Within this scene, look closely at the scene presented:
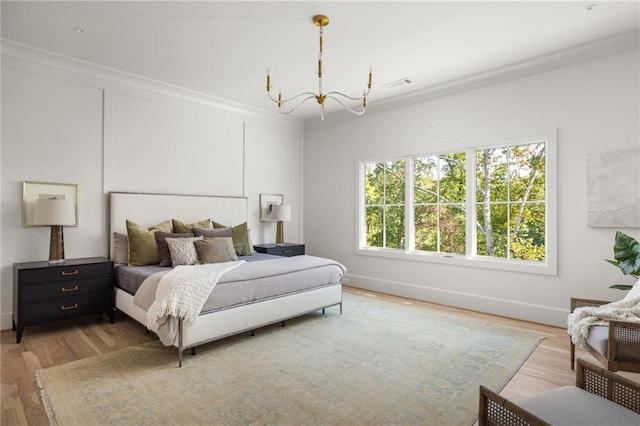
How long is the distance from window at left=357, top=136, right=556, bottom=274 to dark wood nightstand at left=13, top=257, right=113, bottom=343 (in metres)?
3.45

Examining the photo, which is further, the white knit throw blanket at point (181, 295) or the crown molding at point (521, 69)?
the crown molding at point (521, 69)

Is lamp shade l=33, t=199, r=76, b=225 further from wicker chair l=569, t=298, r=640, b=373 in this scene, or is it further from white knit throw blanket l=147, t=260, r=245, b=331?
wicker chair l=569, t=298, r=640, b=373

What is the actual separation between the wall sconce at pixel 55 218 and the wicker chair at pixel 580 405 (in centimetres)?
383

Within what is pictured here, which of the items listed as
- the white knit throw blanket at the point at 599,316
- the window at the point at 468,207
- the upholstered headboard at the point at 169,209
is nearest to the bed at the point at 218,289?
the upholstered headboard at the point at 169,209

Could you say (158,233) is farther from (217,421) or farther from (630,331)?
(630,331)

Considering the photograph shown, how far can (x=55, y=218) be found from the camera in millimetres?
3377

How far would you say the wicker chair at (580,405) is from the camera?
1258 mm

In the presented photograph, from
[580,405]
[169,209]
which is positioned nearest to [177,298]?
[169,209]

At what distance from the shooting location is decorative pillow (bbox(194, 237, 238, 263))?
3.75 metres

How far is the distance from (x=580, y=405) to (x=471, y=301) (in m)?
3.04

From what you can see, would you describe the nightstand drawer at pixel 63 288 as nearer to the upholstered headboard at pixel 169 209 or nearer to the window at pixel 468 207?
the upholstered headboard at pixel 169 209

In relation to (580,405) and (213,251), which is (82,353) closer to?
(213,251)

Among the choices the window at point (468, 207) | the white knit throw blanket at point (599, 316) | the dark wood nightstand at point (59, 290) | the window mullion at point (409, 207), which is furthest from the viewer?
the window mullion at point (409, 207)

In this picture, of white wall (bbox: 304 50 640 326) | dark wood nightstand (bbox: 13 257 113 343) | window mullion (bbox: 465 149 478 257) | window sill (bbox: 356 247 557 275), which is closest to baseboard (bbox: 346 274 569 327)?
white wall (bbox: 304 50 640 326)
